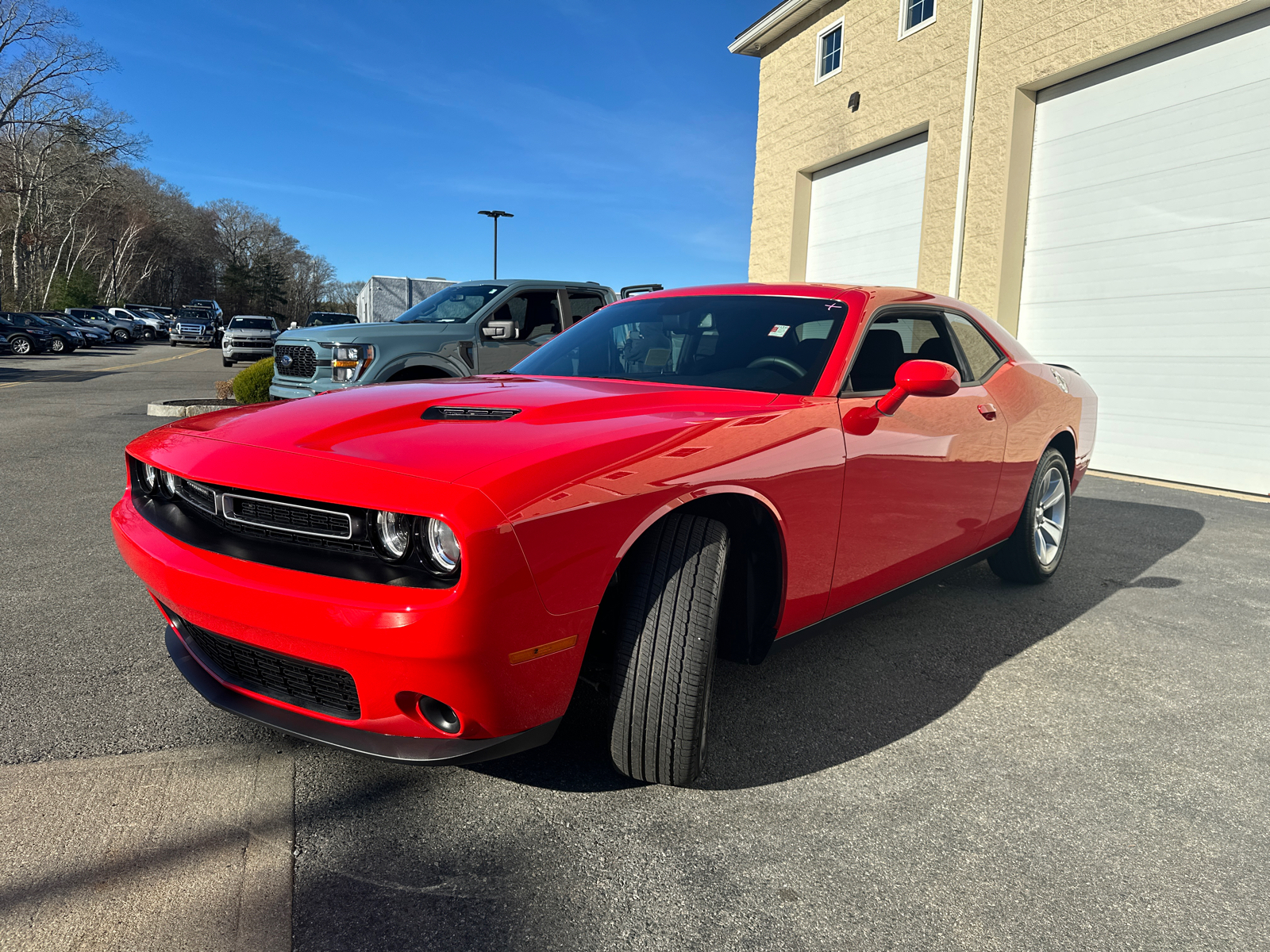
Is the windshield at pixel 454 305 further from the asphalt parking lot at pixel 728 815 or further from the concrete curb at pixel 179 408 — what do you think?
the asphalt parking lot at pixel 728 815

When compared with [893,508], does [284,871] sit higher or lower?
lower

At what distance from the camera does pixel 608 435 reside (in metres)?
2.01

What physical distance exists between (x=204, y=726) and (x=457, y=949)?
4.34 ft

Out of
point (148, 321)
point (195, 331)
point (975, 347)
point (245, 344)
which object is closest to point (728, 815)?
point (975, 347)

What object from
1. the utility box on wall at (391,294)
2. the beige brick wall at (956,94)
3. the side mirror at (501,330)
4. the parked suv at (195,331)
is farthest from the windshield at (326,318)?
the side mirror at (501,330)

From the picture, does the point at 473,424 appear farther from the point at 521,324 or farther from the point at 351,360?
the point at 521,324

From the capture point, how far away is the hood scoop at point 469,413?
220cm

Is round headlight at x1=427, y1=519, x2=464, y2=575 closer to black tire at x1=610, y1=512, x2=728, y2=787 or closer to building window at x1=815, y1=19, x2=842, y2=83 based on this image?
black tire at x1=610, y1=512, x2=728, y2=787

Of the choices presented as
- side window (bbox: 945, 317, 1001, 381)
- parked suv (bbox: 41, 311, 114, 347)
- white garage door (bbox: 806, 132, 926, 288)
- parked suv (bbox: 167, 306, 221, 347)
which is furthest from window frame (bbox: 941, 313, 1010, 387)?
parked suv (bbox: 167, 306, 221, 347)

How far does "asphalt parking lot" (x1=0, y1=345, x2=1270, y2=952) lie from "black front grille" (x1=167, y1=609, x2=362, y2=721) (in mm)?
308

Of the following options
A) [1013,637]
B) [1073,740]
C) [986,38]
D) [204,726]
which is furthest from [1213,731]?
[986,38]

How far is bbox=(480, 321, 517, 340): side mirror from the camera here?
652 centimetres

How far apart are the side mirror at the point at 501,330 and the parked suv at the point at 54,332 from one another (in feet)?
97.4

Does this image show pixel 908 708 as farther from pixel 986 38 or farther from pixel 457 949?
pixel 986 38
